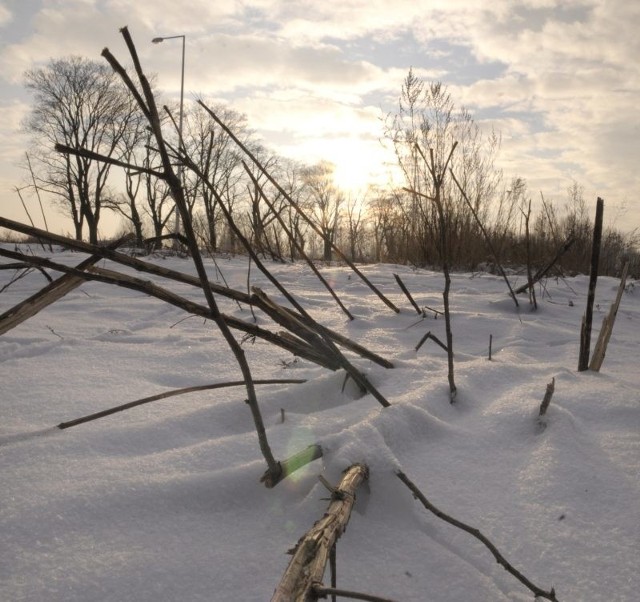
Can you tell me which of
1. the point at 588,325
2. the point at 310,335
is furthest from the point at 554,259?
the point at 310,335

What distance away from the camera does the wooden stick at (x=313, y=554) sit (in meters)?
0.35

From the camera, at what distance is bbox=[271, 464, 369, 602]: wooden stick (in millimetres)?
353

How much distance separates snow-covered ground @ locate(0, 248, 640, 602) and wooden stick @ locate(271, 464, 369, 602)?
0.28 feet

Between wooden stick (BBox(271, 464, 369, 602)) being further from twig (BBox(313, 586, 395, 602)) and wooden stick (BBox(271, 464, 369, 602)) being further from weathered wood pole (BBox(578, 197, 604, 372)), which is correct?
weathered wood pole (BBox(578, 197, 604, 372))

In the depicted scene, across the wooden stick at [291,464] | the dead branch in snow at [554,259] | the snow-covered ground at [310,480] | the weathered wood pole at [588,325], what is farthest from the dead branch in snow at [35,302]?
the dead branch in snow at [554,259]

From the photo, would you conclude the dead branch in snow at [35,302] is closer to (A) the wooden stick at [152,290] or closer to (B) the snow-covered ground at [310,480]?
(A) the wooden stick at [152,290]

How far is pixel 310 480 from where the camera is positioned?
0.72 meters

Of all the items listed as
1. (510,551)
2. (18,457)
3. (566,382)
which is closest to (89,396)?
(18,457)

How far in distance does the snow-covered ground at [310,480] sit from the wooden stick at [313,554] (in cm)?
8

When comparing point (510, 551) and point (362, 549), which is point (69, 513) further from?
point (510, 551)

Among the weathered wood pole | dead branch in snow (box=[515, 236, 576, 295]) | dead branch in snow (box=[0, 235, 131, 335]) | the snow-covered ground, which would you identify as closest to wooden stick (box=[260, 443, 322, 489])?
the snow-covered ground

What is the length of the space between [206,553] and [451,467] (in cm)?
41

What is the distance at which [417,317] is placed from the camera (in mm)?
2234

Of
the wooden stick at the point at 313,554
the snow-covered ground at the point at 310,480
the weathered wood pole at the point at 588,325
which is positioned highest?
the weathered wood pole at the point at 588,325
